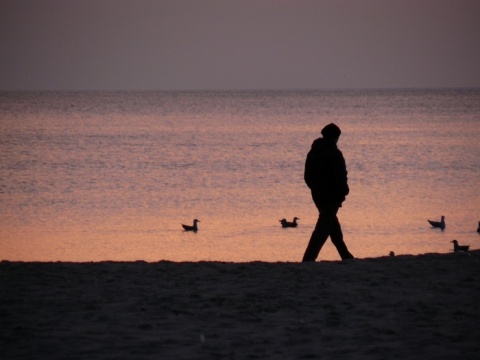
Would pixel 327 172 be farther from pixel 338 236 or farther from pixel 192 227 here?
pixel 192 227

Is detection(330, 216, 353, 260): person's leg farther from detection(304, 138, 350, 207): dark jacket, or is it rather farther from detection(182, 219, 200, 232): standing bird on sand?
detection(182, 219, 200, 232): standing bird on sand

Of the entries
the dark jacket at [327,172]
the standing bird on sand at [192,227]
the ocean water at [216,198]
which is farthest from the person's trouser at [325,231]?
the standing bird on sand at [192,227]

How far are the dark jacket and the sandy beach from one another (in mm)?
900

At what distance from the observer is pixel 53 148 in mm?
60719

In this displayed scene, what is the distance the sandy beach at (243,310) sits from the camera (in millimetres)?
7387

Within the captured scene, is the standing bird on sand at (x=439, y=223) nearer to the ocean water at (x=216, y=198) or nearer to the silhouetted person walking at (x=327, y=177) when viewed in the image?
the ocean water at (x=216, y=198)

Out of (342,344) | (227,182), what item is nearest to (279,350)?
(342,344)

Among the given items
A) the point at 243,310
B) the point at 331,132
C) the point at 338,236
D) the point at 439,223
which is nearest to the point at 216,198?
the point at 439,223

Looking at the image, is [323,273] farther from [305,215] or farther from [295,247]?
[305,215]

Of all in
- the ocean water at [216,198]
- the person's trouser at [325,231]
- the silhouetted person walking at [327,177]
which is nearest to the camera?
the silhouetted person walking at [327,177]

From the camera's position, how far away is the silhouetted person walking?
37.2 feet

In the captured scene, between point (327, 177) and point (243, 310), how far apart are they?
3.20m

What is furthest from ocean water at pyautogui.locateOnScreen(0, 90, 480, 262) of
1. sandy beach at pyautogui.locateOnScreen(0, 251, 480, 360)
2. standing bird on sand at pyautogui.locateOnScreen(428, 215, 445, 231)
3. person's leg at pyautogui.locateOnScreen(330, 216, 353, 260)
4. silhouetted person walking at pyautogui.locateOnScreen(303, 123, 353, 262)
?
sandy beach at pyautogui.locateOnScreen(0, 251, 480, 360)

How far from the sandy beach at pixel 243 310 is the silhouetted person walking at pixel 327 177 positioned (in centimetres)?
67
